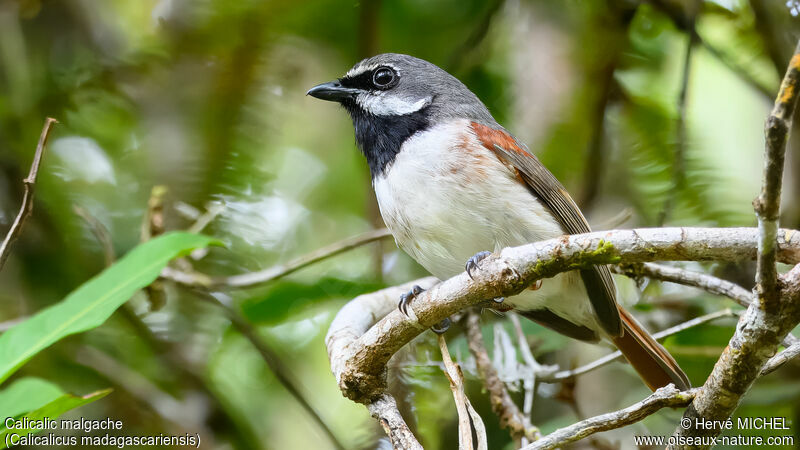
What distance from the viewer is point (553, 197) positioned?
2797mm

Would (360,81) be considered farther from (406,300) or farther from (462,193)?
(406,300)

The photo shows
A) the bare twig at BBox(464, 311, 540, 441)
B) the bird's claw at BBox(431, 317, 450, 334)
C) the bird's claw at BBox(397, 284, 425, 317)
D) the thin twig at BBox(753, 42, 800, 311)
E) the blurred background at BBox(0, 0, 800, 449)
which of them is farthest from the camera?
the blurred background at BBox(0, 0, 800, 449)

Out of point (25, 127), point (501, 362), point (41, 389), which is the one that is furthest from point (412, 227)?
point (25, 127)

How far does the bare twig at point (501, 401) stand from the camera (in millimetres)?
2863

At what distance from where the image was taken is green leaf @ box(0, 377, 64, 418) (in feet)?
7.67

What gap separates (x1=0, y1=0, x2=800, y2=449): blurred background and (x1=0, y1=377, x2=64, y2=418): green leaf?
1.11 m

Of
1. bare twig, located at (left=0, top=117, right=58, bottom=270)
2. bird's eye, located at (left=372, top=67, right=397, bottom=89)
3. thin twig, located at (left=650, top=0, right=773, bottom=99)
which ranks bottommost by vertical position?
bare twig, located at (left=0, top=117, right=58, bottom=270)

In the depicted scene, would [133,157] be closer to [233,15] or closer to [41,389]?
[233,15]

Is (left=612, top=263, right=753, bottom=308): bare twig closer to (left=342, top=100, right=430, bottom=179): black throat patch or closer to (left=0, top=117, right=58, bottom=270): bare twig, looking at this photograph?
(left=342, top=100, right=430, bottom=179): black throat patch

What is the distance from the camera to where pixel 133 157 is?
4.40 metres

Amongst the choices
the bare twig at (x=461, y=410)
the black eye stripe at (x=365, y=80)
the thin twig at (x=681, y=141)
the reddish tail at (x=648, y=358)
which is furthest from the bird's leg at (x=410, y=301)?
the thin twig at (x=681, y=141)

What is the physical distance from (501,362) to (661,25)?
2284 millimetres

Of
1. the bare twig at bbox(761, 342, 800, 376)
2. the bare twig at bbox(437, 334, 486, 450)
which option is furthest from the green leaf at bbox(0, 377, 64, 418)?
the bare twig at bbox(761, 342, 800, 376)

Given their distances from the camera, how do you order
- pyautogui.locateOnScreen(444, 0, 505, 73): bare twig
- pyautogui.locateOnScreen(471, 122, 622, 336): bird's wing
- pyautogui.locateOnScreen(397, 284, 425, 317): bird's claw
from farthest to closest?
pyautogui.locateOnScreen(444, 0, 505, 73): bare twig → pyautogui.locateOnScreen(471, 122, 622, 336): bird's wing → pyautogui.locateOnScreen(397, 284, 425, 317): bird's claw
